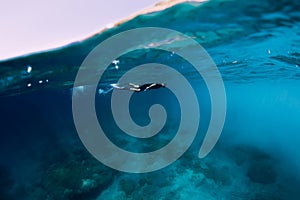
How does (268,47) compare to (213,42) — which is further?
(268,47)

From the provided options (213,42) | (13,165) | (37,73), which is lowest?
(13,165)

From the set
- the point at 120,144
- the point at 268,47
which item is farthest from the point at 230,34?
the point at 120,144

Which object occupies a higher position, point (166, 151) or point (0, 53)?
point (0, 53)

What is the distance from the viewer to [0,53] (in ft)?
35.4

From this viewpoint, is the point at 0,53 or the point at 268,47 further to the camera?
the point at 268,47

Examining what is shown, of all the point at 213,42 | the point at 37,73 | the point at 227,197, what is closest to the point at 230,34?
the point at 213,42

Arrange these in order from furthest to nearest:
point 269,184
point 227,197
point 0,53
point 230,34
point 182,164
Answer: point 182,164 < point 269,184 < point 227,197 < point 230,34 < point 0,53

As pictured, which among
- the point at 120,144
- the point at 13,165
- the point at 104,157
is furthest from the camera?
the point at 120,144

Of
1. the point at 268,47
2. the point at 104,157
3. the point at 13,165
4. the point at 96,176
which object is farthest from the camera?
the point at 13,165

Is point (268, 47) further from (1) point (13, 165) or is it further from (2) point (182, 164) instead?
(1) point (13, 165)

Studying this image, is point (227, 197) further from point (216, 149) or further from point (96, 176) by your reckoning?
point (96, 176)

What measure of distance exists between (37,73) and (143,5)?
9.70 meters

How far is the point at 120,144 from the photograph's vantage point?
24328 mm

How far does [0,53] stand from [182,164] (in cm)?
1531
